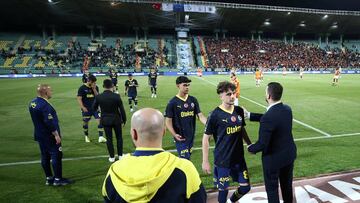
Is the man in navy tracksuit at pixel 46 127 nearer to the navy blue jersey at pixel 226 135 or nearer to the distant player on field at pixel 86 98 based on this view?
the navy blue jersey at pixel 226 135

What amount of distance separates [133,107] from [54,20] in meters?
48.0

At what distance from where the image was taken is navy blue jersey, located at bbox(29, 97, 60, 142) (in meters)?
6.46

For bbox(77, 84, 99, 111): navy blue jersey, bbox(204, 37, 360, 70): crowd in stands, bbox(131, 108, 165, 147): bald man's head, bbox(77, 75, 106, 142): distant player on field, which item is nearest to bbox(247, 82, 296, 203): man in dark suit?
bbox(131, 108, 165, 147): bald man's head

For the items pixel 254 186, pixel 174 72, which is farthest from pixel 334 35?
pixel 254 186

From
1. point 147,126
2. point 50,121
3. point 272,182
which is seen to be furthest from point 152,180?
point 50,121

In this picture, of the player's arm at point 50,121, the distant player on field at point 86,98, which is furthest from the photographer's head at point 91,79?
the player's arm at point 50,121

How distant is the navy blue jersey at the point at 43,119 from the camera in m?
6.46

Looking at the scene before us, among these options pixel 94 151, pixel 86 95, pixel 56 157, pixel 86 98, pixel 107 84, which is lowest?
pixel 94 151

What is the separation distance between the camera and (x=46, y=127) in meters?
6.59

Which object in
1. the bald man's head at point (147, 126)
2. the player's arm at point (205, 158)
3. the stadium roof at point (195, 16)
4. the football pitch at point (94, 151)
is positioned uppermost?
the stadium roof at point (195, 16)

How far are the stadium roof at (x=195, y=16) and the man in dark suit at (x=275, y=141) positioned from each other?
1925 inches

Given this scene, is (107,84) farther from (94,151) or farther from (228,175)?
(228,175)

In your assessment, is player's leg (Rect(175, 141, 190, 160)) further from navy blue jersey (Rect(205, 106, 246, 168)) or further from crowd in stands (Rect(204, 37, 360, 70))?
crowd in stands (Rect(204, 37, 360, 70))

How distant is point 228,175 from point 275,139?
1062 mm
